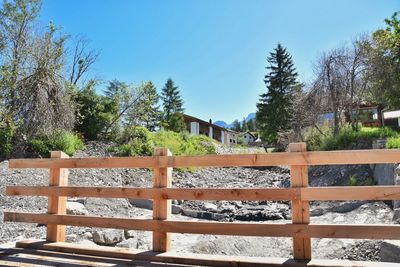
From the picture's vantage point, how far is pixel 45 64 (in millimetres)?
12508

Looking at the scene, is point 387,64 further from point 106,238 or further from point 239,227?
point 239,227

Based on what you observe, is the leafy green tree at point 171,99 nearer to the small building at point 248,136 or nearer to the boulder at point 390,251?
the small building at point 248,136

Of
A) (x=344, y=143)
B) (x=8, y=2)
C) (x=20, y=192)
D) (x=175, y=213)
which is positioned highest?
(x=8, y=2)

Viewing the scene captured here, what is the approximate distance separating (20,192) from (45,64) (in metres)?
9.79

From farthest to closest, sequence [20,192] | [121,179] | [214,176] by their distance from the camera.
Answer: [214,176] < [121,179] < [20,192]

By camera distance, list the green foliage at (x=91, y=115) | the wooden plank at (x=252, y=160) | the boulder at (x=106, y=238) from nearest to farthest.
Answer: the wooden plank at (x=252, y=160), the boulder at (x=106, y=238), the green foliage at (x=91, y=115)

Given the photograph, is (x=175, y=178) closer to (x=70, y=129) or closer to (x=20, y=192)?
(x=70, y=129)

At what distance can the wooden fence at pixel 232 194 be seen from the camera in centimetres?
272

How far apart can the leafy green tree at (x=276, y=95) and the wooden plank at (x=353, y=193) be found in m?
27.1

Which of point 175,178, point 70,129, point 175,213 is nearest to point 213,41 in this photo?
point 175,178

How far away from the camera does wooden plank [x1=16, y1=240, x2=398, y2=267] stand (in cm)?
272

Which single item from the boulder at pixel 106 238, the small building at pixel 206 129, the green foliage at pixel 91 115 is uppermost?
the small building at pixel 206 129

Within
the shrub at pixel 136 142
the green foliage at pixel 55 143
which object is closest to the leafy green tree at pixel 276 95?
the shrub at pixel 136 142

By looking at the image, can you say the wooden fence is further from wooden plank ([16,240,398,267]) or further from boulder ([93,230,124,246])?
boulder ([93,230,124,246])
